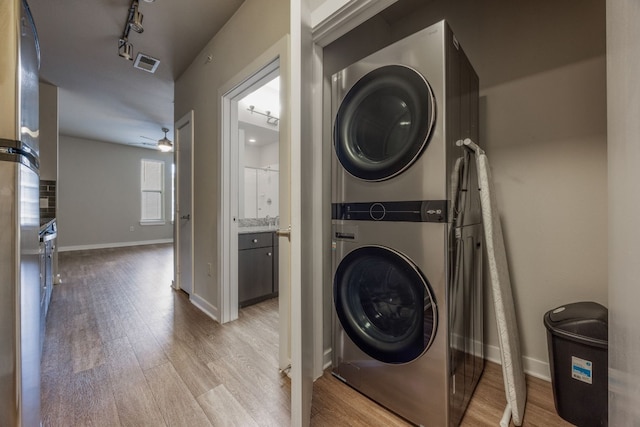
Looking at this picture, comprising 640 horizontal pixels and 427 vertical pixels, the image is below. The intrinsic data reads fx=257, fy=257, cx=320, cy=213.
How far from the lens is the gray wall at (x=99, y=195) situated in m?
5.85

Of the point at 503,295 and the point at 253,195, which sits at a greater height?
the point at 253,195

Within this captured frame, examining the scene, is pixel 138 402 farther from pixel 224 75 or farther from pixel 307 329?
pixel 224 75

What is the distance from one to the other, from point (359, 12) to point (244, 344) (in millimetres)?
2130

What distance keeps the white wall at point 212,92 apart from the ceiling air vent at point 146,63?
0.29 meters

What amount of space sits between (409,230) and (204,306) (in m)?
2.21

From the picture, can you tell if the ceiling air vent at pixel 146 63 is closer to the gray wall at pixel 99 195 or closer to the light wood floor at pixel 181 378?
the light wood floor at pixel 181 378

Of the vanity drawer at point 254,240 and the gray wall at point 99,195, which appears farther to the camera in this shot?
the gray wall at point 99,195

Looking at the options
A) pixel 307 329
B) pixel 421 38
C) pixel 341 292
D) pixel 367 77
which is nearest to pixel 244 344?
pixel 341 292

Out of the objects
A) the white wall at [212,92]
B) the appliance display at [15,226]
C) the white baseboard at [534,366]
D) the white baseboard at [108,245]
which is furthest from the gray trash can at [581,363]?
the white baseboard at [108,245]

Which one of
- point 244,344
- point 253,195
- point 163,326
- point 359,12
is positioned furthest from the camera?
point 253,195

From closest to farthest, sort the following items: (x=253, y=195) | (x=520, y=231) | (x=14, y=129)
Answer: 1. (x=14, y=129)
2. (x=520, y=231)
3. (x=253, y=195)

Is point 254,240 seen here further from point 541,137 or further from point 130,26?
point 541,137

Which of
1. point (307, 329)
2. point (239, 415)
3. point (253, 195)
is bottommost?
point (239, 415)

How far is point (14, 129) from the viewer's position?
0.83 meters
